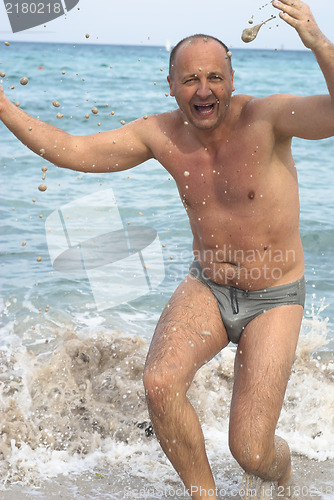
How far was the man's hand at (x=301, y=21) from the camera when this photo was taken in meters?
2.60

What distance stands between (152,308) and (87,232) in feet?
6.90

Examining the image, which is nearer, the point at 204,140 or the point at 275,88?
the point at 204,140

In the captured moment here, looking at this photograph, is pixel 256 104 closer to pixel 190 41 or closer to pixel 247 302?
pixel 190 41

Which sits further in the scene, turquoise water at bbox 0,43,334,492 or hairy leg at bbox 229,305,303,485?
turquoise water at bbox 0,43,334,492

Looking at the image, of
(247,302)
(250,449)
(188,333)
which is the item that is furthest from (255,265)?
(250,449)

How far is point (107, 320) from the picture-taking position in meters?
5.86

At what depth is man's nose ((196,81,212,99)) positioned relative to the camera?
3037 mm

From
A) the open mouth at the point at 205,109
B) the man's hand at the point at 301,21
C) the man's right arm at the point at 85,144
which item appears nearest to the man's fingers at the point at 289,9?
the man's hand at the point at 301,21

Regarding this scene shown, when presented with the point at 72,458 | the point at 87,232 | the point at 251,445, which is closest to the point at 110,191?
the point at 87,232

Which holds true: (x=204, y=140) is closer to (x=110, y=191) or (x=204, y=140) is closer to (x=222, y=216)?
(x=222, y=216)

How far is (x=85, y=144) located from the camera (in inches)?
134

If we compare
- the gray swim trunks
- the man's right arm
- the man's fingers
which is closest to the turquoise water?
the man's right arm

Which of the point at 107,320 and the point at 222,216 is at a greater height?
the point at 222,216

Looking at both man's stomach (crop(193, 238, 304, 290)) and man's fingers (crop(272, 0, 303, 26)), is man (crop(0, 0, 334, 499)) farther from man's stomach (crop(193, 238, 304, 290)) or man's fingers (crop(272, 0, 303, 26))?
man's fingers (crop(272, 0, 303, 26))
